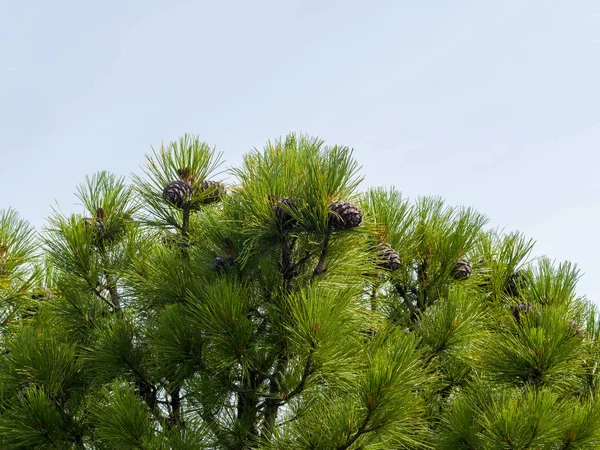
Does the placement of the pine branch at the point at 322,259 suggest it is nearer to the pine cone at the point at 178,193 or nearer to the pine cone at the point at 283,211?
the pine cone at the point at 283,211

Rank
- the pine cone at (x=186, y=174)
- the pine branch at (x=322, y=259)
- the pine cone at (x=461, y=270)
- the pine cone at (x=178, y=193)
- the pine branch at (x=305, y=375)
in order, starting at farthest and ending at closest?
1. the pine cone at (x=461, y=270)
2. the pine cone at (x=186, y=174)
3. the pine cone at (x=178, y=193)
4. the pine branch at (x=322, y=259)
5. the pine branch at (x=305, y=375)

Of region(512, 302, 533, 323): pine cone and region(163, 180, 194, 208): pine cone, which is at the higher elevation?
region(163, 180, 194, 208): pine cone

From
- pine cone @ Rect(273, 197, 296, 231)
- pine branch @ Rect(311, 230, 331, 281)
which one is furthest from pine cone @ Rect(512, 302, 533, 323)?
pine cone @ Rect(273, 197, 296, 231)

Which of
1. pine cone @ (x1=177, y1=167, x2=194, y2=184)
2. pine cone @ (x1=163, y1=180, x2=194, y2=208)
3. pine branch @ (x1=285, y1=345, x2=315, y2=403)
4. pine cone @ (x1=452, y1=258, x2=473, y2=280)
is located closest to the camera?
pine branch @ (x1=285, y1=345, x2=315, y2=403)

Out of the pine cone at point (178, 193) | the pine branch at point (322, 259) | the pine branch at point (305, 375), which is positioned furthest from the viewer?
the pine cone at point (178, 193)

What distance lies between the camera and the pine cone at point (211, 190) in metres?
2.46

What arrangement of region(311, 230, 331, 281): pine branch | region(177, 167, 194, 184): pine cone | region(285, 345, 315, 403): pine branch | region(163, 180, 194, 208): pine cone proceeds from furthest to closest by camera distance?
1. region(177, 167, 194, 184): pine cone
2. region(163, 180, 194, 208): pine cone
3. region(311, 230, 331, 281): pine branch
4. region(285, 345, 315, 403): pine branch

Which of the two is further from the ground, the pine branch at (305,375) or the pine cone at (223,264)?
the pine cone at (223,264)

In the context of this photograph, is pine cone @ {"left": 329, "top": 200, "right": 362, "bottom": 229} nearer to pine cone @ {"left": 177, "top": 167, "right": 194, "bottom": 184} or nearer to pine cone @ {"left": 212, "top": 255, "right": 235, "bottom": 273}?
pine cone @ {"left": 212, "top": 255, "right": 235, "bottom": 273}

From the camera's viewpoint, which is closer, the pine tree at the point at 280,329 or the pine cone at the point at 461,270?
the pine tree at the point at 280,329

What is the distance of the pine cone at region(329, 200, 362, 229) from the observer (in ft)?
6.60

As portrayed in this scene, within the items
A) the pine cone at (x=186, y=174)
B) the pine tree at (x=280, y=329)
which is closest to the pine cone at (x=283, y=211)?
the pine tree at (x=280, y=329)

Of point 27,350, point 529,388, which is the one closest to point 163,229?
point 27,350

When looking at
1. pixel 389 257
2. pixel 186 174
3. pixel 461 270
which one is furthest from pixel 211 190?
pixel 461 270
